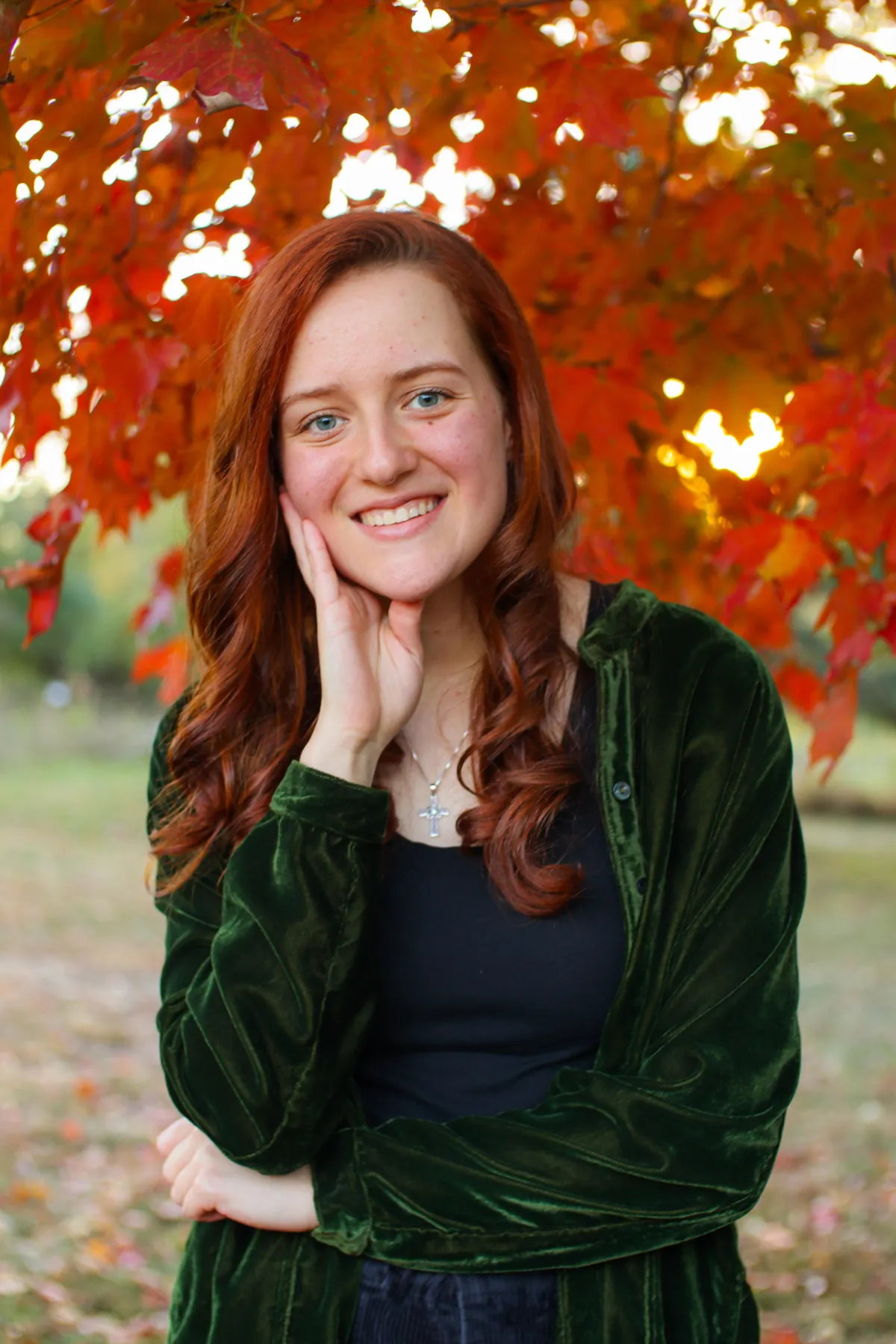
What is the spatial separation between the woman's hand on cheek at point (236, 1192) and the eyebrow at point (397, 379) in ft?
3.70

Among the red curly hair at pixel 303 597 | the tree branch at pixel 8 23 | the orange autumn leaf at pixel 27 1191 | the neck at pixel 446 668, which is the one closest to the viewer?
the tree branch at pixel 8 23

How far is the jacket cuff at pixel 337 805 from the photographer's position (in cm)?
189

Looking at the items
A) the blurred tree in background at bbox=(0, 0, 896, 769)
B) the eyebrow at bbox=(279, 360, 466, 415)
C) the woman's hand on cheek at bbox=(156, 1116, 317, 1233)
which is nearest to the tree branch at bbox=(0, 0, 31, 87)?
the blurred tree in background at bbox=(0, 0, 896, 769)

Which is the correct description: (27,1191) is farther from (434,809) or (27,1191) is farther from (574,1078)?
(574,1078)

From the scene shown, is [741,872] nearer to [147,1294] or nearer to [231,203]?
[231,203]

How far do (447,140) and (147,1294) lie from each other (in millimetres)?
4009

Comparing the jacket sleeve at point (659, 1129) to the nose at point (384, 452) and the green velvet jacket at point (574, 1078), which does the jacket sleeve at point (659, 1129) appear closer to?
the green velvet jacket at point (574, 1078)

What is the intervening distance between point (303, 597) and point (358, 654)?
0.30 m

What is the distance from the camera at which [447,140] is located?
105 inches

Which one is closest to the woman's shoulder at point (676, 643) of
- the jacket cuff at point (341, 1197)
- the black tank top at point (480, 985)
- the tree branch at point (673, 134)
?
the black tank top at point (480, 985)

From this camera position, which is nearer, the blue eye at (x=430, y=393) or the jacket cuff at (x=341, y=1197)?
the jacket cuff at (x=341, y=1197)

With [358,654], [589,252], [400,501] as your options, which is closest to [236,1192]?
[358,654]

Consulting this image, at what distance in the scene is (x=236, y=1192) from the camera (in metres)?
1.90

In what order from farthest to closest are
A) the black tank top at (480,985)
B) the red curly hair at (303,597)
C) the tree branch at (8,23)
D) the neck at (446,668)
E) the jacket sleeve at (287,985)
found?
the neck at (446,668) < the red curly hair at (303,597) < the black tank top at (480,985) < the jacket sleeve at (287,985) < the tree branch at (8,23)
